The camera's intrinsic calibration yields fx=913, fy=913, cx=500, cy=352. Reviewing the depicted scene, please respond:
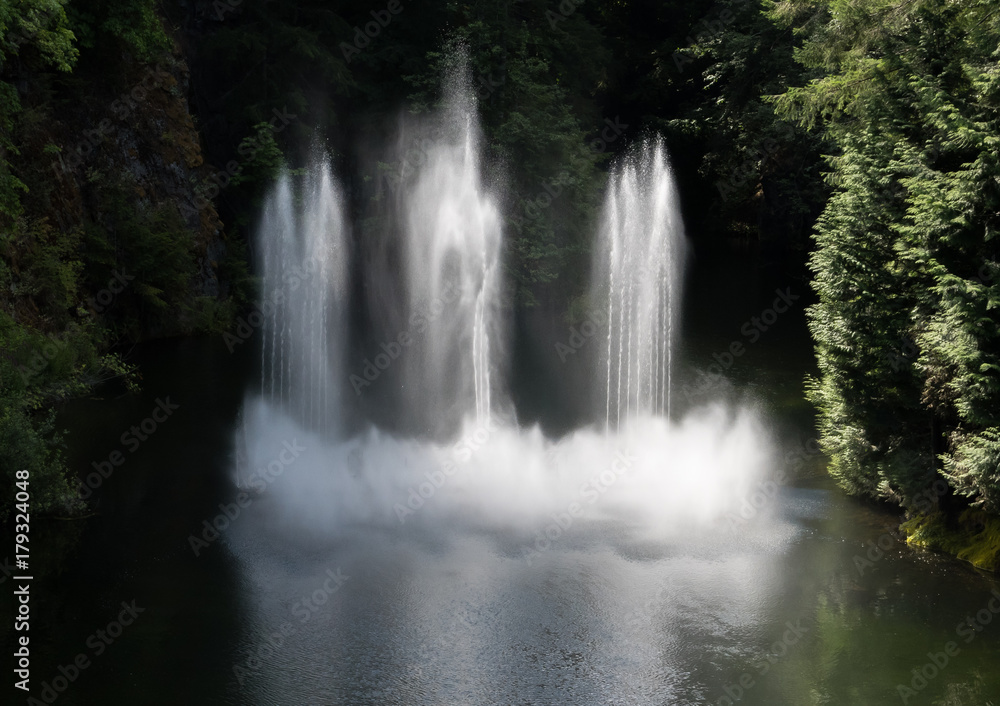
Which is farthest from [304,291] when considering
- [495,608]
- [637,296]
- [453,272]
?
[495,608]

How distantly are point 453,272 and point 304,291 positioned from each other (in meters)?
5.19

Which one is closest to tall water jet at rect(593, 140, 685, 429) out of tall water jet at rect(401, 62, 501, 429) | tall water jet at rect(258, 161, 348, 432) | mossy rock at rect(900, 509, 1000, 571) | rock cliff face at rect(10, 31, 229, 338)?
tall water jet at rect(401, 62, 501, 429)

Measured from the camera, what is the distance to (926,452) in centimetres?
1645

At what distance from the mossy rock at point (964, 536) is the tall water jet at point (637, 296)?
24.8 feet

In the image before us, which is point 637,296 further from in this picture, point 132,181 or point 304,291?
point 132,181

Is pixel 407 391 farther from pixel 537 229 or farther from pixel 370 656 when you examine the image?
pixel 370 656

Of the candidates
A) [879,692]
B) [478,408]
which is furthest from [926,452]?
[478,408]

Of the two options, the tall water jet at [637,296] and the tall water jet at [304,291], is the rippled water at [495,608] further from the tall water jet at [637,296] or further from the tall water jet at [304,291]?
the tall water jet at [637,296]

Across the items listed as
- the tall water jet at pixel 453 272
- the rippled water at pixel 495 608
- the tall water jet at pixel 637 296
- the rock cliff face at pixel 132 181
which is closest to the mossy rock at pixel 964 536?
the rippled water at pixel 495 608

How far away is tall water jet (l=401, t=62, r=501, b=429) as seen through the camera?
2423cm

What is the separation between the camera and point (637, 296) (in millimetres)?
28531

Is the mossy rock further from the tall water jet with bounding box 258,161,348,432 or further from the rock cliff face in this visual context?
the rock cliff face

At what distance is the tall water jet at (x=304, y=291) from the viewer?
81.6 feet

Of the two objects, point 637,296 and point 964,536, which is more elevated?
point 637,296
